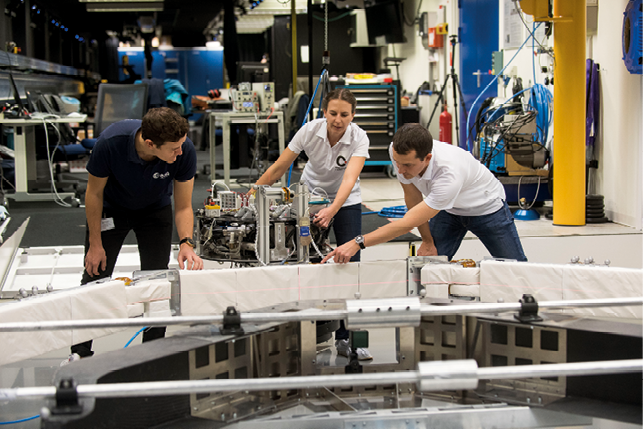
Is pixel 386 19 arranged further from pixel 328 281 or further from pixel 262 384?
pixel 262 384

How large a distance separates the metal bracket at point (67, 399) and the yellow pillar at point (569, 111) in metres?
4.31

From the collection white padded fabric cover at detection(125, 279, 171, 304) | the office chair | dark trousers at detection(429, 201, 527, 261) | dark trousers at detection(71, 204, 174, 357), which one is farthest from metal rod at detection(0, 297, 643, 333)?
the office chair

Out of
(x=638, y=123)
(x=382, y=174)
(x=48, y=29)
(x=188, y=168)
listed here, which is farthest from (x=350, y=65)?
(x=188, y=168)

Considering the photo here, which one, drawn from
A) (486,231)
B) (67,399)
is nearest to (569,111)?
(486,231)

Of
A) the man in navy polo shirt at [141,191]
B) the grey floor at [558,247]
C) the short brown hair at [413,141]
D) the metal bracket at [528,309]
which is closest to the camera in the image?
the metal bracket at [528,309]

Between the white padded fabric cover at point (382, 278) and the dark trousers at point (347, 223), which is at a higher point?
the dark trousers at point (347, 223)

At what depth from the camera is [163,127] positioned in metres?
2.29

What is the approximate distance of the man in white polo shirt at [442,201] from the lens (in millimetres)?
2557

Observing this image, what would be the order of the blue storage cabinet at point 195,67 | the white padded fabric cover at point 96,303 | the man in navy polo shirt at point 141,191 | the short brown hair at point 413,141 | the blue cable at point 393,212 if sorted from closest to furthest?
the white padded fabric cover at point 96,303 → the man in navy polo shirt at point 141,191 → the short brown hair at point 413,141 → the blue cable at point 393,212 → the blue storage cabinet at point 195,67

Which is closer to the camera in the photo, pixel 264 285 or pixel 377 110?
pixel 264 285

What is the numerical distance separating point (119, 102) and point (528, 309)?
614 centimetres

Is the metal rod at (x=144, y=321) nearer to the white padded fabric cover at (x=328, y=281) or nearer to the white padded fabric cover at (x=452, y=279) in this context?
the white padded fabric cover at (x=328, y=281)

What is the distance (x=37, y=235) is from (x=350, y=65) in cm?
870

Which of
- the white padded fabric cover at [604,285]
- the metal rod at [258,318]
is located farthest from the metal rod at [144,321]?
the white padded fabric cover at [604,285]
